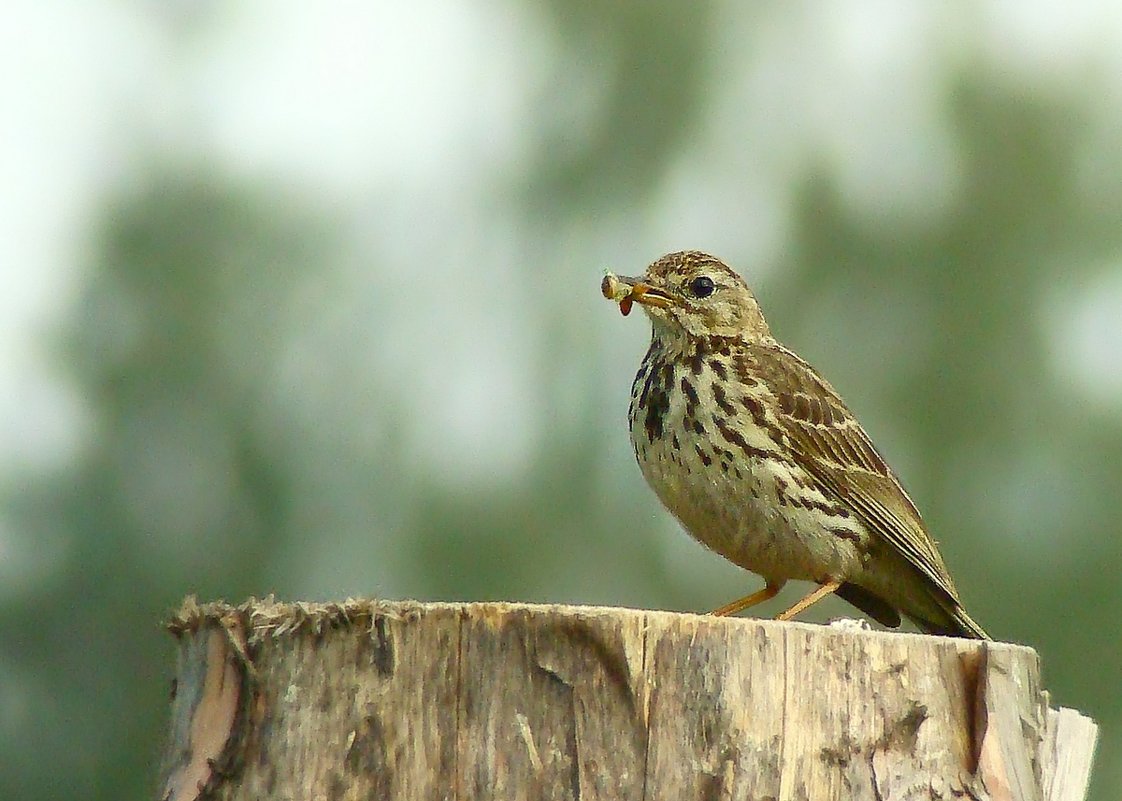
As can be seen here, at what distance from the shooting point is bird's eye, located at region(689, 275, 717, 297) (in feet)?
26.6

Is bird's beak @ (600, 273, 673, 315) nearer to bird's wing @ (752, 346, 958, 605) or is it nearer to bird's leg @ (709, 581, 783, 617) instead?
bird's wing @ (752, 346, 958, 605)

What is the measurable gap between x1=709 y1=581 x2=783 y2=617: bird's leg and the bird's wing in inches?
19.4

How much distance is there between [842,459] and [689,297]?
37.9 inches

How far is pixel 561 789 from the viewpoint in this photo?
4.37 metres

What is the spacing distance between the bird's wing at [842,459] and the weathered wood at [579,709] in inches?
117

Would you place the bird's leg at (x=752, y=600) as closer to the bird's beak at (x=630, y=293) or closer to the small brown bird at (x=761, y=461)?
the small brown bird at (x=761, y=461)

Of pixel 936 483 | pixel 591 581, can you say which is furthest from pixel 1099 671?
pixel 591 581

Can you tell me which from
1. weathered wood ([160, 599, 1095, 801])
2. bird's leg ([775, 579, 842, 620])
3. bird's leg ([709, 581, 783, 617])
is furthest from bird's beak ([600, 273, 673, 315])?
weathered wood ([160, 599, 1095, 801])

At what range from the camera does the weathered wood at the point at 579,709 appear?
4402 millimetres

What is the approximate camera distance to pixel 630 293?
8.04 m

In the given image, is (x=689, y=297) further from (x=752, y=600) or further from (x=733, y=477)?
(x=752, y=600)

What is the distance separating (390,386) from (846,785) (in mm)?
22202

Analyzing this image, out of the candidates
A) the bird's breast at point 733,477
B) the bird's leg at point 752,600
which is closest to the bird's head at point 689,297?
the bird's breast at point 733,477

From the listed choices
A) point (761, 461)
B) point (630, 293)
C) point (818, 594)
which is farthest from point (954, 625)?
point (630, 293)
